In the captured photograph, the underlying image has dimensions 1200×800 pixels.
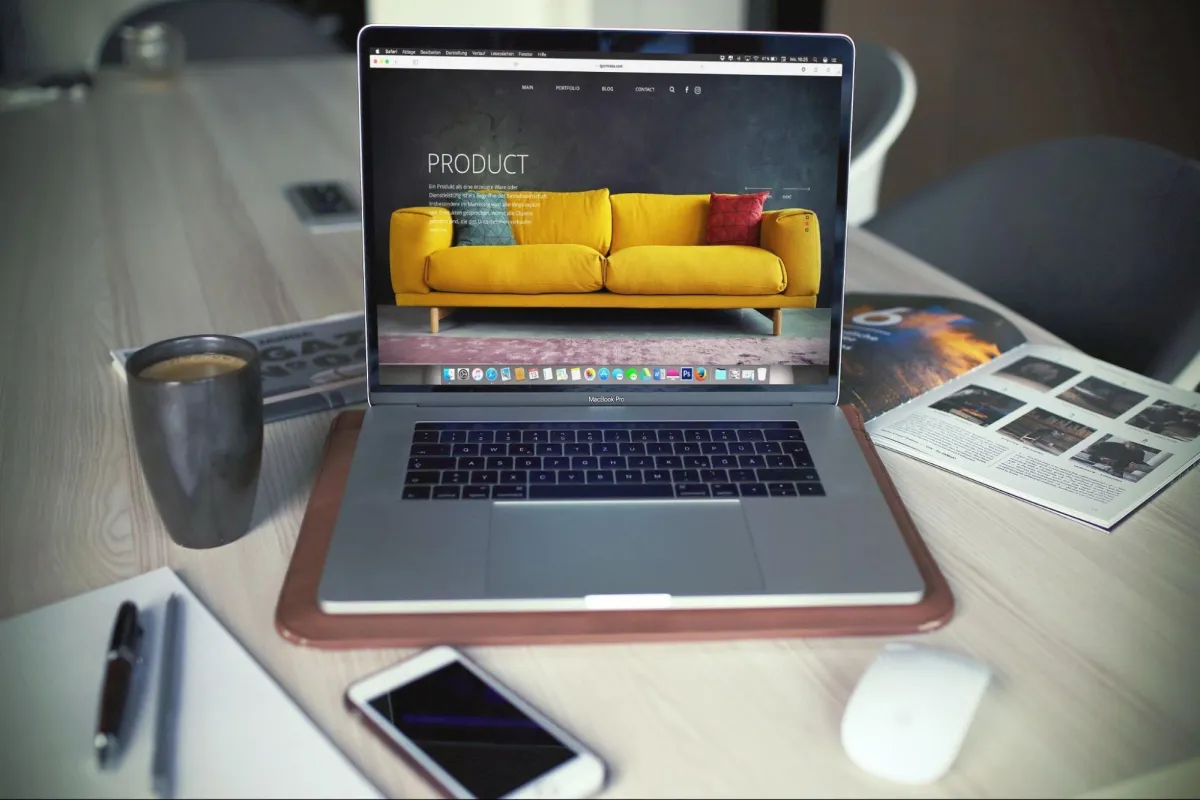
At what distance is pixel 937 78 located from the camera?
3342mm

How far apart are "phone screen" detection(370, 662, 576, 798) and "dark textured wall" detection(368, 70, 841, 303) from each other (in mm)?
389

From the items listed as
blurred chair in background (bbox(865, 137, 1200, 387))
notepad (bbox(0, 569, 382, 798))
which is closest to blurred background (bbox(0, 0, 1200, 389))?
blurred chair in background (bbox(865, 137, 1200, 387))

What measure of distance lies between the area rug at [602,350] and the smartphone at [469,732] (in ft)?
1.06

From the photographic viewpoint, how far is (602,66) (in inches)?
36.4

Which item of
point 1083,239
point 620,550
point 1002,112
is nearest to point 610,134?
point 620,550

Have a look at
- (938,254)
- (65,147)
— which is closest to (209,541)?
(938,254)

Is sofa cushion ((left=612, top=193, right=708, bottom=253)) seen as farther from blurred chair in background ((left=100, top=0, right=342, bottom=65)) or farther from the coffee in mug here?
blurred chair in background ((left=100, top=0, right=342, bottom=65))

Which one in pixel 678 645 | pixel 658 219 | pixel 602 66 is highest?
pixel 602 66

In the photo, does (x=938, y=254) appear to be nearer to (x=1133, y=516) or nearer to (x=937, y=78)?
(x=1133, y=516)

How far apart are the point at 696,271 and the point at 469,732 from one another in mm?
503

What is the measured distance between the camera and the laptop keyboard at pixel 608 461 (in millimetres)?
821

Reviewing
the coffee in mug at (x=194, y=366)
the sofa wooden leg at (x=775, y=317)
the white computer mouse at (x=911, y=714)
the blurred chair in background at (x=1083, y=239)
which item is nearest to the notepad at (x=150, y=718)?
the coffee in mug at (x=194, y=366)

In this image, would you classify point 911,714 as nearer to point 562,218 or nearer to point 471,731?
point 471,731

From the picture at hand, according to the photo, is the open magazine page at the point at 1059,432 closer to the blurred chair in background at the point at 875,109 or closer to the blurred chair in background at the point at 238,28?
the blurred chair in background at the point at 875,109
